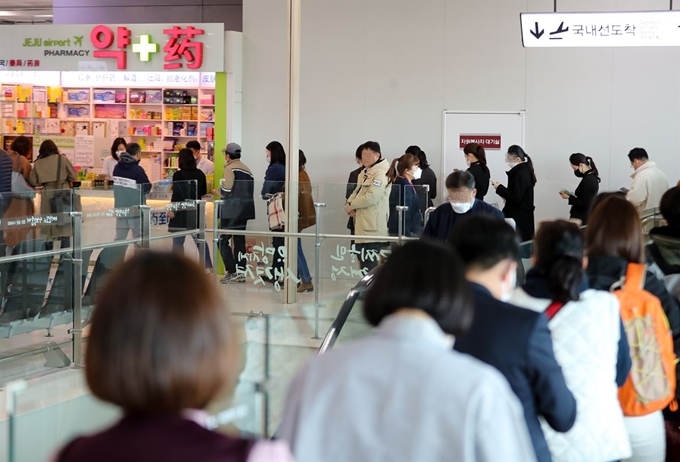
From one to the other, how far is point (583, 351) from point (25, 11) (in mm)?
15071

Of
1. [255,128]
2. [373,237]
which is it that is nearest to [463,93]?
[255,128]

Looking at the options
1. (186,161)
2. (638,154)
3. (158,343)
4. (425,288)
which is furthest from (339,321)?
(638,154)

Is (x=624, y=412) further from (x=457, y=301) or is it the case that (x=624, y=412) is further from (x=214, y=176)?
(x=214, y=176)

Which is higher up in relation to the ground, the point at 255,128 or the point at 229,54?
the point at 229,54

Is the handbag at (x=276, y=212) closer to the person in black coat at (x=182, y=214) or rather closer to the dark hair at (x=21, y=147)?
the person in black coat at (x=182, y=214)

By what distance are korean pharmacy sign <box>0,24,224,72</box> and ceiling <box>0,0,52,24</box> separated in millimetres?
3659

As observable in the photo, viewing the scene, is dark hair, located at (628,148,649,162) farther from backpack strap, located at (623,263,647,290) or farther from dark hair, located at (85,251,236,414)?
dark hair, located at (85,251,236,414)

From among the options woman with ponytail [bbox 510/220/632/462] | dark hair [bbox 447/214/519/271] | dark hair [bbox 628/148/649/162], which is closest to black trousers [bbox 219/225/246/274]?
dark hair [bbox 628/148/649/162]

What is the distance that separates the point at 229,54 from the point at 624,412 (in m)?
8.72

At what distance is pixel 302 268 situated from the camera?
801 centimetres

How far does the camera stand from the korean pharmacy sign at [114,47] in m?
10.6

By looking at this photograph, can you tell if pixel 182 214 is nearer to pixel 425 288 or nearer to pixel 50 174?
pixel 50 174

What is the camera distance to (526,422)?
211cm

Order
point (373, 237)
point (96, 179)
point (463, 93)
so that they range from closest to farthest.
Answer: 1. point (373, 237)
2. point (463, 93)
3. point (96, 179)
